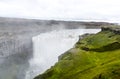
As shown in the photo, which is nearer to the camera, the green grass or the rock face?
the rock face

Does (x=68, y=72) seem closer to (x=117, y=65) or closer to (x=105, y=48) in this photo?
(x=117, y=65)

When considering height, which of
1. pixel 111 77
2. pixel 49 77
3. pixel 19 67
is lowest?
pixel 19 67

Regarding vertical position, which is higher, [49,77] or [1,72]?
[49,77]

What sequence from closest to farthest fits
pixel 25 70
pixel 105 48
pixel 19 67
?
pixel 105 48
pixel 25 70
pixel 19 67

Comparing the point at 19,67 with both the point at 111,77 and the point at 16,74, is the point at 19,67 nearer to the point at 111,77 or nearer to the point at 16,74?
the point at 16,74

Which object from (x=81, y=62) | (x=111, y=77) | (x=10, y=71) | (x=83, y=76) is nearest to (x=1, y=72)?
(x=10, y=71)

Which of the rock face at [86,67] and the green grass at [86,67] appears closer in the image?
the rock face at [86,67]

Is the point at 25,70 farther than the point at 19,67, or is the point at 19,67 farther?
the point at 19,67

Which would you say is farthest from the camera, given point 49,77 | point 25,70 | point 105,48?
point 25,70

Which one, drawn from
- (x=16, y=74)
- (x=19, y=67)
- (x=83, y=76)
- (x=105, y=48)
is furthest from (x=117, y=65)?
(x=19, y=67)
